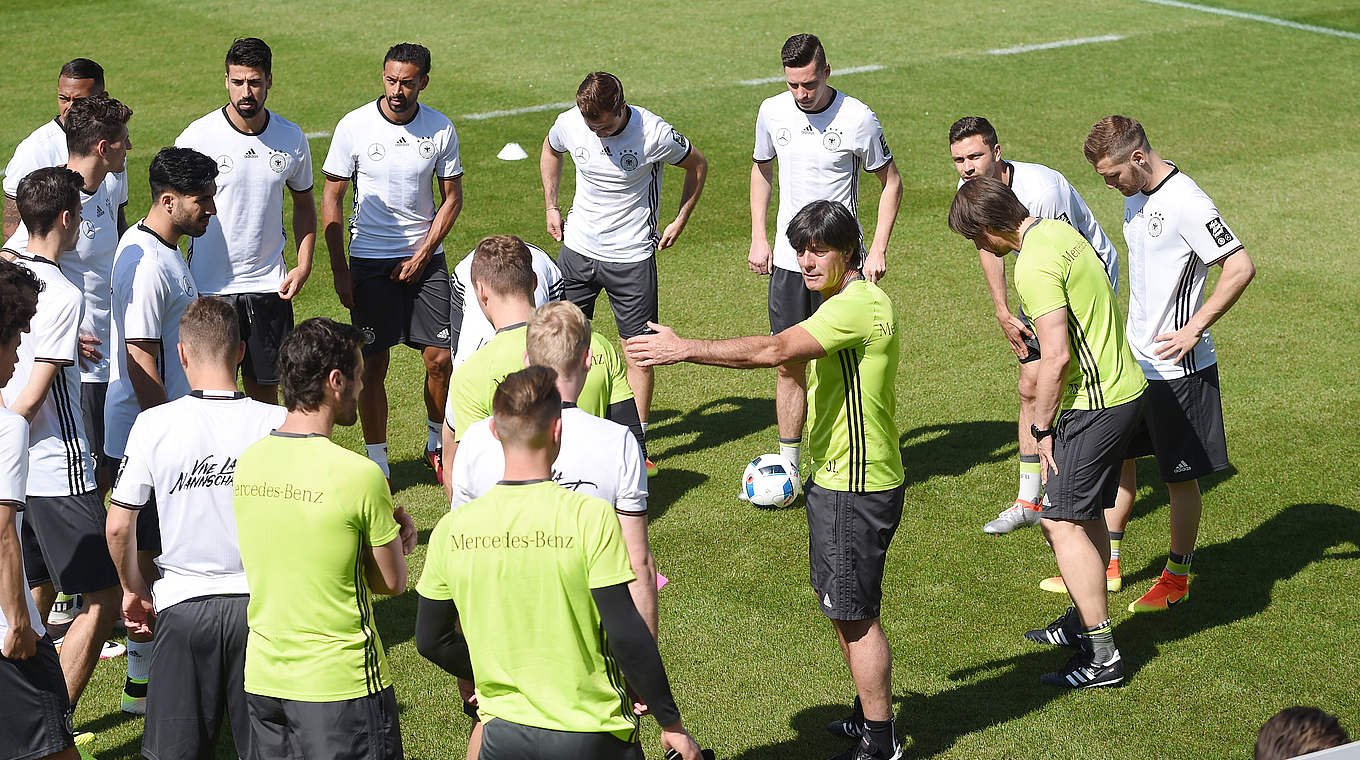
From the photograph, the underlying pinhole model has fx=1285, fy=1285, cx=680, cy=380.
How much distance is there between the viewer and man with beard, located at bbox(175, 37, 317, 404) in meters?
7.65

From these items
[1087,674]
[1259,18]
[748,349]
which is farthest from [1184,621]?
[1259,18]

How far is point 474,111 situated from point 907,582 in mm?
11464

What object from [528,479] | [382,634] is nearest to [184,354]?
[528,479]

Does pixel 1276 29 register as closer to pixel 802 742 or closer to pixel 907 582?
pixel 907 582

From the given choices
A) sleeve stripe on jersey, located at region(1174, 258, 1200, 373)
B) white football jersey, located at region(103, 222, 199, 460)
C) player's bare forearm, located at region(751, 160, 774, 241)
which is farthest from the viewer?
player's bare forearm, located at region(751, 160, 774, 241)

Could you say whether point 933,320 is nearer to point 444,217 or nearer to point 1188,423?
point 1188,423

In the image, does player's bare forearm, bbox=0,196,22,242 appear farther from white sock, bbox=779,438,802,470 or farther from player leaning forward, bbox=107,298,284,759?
white sock, bbox=779,438,802,470

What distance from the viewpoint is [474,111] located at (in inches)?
663

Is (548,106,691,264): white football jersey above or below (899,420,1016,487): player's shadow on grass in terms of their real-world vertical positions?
above

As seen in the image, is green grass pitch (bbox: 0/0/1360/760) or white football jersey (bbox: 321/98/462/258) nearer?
green grass pitch (bbox: 0/0/1360/760)

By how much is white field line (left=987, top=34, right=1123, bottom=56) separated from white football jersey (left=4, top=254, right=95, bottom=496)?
1627 cm

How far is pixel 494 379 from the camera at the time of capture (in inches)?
203

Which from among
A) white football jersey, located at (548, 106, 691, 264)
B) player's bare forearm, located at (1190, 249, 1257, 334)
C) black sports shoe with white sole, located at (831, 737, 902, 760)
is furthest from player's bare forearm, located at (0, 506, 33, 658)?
player's bare forearm, located at (1190, 249, 1257, 334)

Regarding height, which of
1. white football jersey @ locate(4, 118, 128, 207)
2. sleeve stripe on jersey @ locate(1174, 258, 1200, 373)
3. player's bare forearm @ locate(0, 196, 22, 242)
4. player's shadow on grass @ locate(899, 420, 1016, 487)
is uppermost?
white football jersey @ locate(4, 118, 128, 207)
